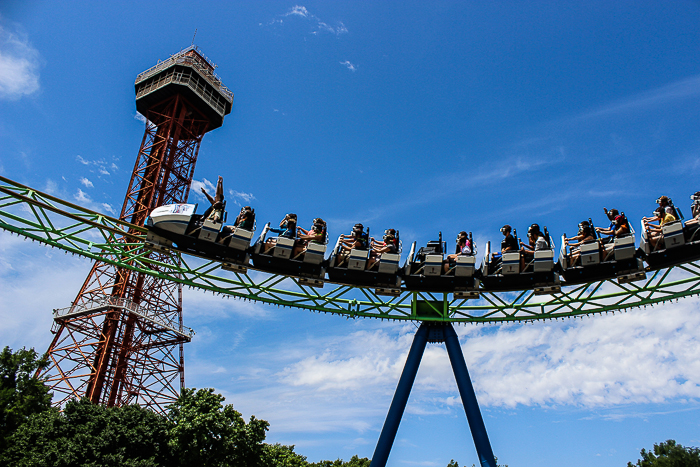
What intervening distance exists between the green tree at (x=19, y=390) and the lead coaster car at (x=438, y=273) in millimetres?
15759

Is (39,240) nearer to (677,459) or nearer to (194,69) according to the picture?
(194,69)

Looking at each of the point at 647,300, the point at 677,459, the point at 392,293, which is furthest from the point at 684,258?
the point at 677,459

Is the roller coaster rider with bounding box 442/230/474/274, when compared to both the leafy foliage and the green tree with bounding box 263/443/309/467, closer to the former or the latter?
the leafy foliage

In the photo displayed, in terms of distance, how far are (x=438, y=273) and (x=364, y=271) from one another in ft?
7.99

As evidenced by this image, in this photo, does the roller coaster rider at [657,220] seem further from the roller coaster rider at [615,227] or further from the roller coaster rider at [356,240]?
the roller coaster rider at [356,240]

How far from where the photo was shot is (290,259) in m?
15.6

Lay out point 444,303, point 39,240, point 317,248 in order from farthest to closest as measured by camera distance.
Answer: point 444,303 → point 317,248 → point 39,240

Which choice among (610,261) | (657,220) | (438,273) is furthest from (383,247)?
(657,220)

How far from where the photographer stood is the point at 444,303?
55.1 ft

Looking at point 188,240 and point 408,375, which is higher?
point 188,240

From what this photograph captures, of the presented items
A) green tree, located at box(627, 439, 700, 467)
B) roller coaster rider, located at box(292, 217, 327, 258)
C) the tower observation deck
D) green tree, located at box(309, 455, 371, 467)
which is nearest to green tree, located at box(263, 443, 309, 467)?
green tree, located at box(309, 455, 371, 467)

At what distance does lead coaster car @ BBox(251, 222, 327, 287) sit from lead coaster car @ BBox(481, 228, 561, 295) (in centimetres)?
543

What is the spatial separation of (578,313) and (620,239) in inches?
120

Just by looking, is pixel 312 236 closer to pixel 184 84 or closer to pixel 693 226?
pixel 693 226
